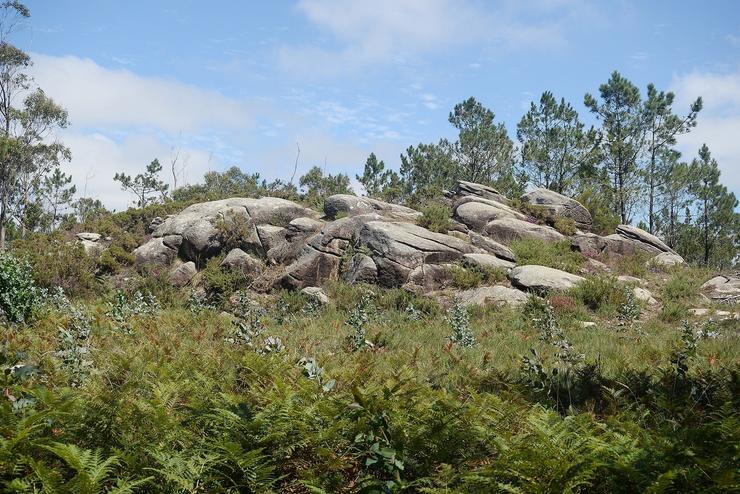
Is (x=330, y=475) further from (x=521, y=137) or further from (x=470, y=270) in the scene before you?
(x=521, y=137)

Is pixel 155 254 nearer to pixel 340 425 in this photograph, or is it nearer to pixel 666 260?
pixel 340 425

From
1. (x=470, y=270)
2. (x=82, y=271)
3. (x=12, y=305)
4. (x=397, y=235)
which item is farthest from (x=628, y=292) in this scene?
(x=82, y=271)

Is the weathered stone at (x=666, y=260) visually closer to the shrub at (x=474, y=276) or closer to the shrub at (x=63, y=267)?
the shrub at (x=474, y=276)

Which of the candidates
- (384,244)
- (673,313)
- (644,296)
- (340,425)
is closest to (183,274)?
(384,244)

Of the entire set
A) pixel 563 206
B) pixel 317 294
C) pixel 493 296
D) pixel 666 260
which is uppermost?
pixel 563 206

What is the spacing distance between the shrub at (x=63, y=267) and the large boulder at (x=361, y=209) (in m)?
8.97

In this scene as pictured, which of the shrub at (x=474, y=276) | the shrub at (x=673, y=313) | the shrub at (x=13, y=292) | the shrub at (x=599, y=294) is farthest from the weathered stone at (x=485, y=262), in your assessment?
the shrub at (x=13, y=292)

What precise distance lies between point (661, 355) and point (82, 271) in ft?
53.1

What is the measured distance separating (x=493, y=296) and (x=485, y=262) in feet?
7.76

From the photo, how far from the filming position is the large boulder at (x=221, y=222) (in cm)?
2083

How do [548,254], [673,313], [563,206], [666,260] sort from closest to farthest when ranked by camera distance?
[673,313] → [548,254] → [666,260] → [563,206]

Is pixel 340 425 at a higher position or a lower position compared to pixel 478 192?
lower

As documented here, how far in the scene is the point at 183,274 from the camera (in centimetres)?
1994

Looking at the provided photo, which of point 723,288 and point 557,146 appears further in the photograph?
point 557,146
